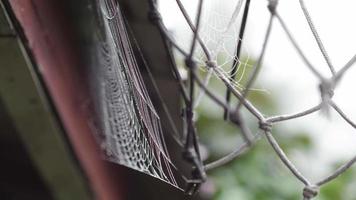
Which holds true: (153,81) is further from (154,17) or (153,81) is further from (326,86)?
(326,86)

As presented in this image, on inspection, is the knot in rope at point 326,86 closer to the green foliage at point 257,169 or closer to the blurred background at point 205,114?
the blurred background at point 205,114

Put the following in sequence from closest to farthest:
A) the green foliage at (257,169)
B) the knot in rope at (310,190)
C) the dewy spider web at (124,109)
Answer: the knot in rope at (310,190) < the dewy spider web at (124,109) < the green foliage at (257,169)

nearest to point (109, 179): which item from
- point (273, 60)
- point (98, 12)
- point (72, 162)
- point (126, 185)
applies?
point (126, 185)

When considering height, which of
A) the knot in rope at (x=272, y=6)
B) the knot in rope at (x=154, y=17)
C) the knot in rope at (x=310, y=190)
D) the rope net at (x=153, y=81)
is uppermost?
the knot in rope at (x=154, y=17)

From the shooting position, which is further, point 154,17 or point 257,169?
point 257,169

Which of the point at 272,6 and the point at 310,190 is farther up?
the point at 272,6

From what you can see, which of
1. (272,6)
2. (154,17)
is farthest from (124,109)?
(272,6)

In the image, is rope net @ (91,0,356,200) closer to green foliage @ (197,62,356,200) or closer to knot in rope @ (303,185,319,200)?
knot in rope @ (303,185,319,200)

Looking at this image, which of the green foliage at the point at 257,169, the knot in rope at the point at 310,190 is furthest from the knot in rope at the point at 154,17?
the green foliage at the point at 257,169

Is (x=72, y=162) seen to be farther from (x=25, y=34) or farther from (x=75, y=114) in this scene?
(x=25, y=34)
